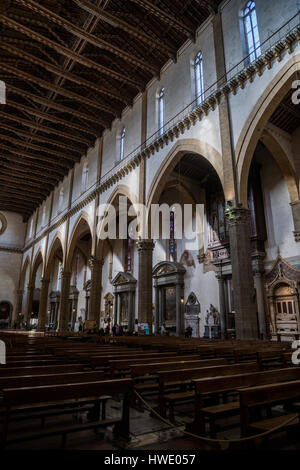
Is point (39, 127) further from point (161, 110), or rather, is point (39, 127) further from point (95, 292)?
point (95, 292)

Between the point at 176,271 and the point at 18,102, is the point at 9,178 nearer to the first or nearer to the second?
the point at 18,102

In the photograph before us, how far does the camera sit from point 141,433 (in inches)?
111

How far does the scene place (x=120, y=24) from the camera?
39.9 feet

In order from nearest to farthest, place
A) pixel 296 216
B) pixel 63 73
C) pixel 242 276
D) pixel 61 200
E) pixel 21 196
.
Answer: pixel 242 276 → pixel 296 216 → pixel 63 73 → pixel 61 200 → pixel 21 196

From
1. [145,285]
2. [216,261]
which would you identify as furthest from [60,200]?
[216,261]

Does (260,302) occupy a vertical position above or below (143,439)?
above

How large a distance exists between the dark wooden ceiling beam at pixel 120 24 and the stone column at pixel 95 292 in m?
11.4

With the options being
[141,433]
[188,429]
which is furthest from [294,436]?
[141,433]

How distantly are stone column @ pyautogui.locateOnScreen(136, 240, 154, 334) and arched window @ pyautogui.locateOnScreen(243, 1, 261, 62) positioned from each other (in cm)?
825

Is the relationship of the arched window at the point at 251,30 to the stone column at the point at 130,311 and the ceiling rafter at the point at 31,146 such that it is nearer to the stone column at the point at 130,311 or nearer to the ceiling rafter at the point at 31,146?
the ceiling rafter at the point at 31,146

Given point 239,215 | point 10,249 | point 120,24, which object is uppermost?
point 120,24

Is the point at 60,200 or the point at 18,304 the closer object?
the point at 60,200

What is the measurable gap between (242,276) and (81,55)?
A: 12.1m

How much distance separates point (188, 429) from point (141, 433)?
44cm
